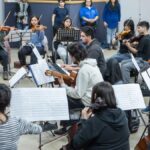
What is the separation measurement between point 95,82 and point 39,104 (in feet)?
3.14

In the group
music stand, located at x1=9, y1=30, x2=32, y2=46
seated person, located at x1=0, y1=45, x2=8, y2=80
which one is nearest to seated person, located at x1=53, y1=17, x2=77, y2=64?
music stand, located at x1=9, y1=30, x2=32, y2=46

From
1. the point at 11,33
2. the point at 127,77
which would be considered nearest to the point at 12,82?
the point at 127,77

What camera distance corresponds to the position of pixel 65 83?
495cm

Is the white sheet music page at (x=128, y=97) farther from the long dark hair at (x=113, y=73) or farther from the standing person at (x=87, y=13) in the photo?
the standing person at (x=87, y=13)

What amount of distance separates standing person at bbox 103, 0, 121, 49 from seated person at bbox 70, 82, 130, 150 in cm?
823

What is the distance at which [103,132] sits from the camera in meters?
2.93

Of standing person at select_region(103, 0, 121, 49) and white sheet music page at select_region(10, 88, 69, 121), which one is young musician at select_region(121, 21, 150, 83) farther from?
standing person at select_region(103, 0, 121, 49)

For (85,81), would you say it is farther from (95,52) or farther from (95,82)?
(95,52)

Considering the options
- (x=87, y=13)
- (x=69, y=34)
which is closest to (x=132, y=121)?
(x=69, y=34)

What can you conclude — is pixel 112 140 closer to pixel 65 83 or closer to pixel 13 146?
pixel 13 146

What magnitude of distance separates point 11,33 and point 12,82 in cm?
403

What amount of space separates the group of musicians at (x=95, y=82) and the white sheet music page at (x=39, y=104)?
26cm

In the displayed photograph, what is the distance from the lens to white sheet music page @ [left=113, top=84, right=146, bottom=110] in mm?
4098

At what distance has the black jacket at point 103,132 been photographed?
2.92 metres
